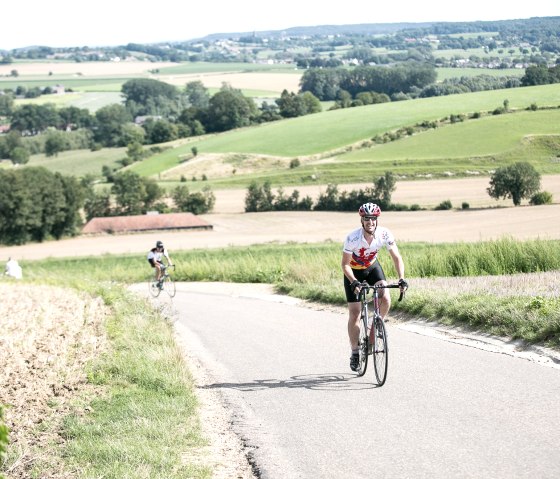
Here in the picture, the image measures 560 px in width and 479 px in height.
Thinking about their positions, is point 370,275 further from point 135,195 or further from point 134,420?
point 135,195

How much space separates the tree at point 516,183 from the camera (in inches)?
2552

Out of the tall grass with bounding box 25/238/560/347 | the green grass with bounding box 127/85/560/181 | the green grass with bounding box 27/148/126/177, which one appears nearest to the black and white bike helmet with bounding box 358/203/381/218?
the tall grass with bounding box 25/238/560/347

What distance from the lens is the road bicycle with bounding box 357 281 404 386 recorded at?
9.76m

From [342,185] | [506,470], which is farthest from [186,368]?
[342,185]

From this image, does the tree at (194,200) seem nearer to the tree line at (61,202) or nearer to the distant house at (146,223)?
the tree line at (61,202)

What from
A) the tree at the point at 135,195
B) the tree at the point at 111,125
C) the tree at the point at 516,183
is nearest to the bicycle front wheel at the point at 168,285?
the tree at the point at 516,183

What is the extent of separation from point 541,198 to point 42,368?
57.0 m

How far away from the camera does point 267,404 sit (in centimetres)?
951

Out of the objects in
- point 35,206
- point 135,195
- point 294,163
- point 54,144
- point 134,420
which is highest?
point 134,420

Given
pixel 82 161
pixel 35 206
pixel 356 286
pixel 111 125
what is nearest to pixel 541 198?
pixel 35 206

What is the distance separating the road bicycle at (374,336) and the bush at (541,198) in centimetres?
5538

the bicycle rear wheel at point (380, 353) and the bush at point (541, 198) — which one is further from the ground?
the bicycle rear wheel at point (380, 353)

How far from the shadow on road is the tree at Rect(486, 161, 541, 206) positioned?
56721mm

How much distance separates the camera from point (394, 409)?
8.74 meters
